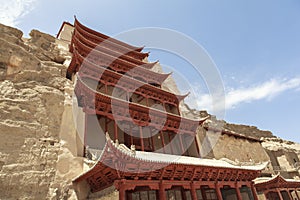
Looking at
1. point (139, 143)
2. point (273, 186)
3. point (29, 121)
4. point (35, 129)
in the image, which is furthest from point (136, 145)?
point (273, 186)

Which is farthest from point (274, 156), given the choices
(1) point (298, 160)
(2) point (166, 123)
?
(2) point (166, 123)

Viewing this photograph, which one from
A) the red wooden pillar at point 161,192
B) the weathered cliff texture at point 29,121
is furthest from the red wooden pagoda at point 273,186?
the weathered cliff texture at point 29,121

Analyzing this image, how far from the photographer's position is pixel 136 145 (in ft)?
45.0

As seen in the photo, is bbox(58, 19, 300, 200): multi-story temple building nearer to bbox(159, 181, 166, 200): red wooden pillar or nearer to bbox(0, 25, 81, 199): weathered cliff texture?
bbox(159, 181, 166, 200): red wooden pillar

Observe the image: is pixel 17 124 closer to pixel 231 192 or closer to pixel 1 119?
pixel 1 119

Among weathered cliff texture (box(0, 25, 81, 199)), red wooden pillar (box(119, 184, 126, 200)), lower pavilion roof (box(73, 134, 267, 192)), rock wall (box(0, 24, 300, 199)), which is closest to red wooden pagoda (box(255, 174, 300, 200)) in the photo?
lower pavilion roof (box(73, 134, 267, 192))

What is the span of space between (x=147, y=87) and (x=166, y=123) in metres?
4.15

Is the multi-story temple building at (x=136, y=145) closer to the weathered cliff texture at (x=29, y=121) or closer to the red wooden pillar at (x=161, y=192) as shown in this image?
the red wooden pillar at (x=161, y=192)

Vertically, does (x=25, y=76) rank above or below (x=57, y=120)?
above

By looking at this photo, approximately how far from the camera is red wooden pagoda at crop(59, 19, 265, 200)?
26.2ft

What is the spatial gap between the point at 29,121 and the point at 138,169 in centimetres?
Answer: 630

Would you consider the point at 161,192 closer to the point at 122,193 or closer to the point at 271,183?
the point at 122,193

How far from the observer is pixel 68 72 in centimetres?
1534

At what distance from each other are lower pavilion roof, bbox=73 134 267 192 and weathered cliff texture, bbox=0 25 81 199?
1.61 m
